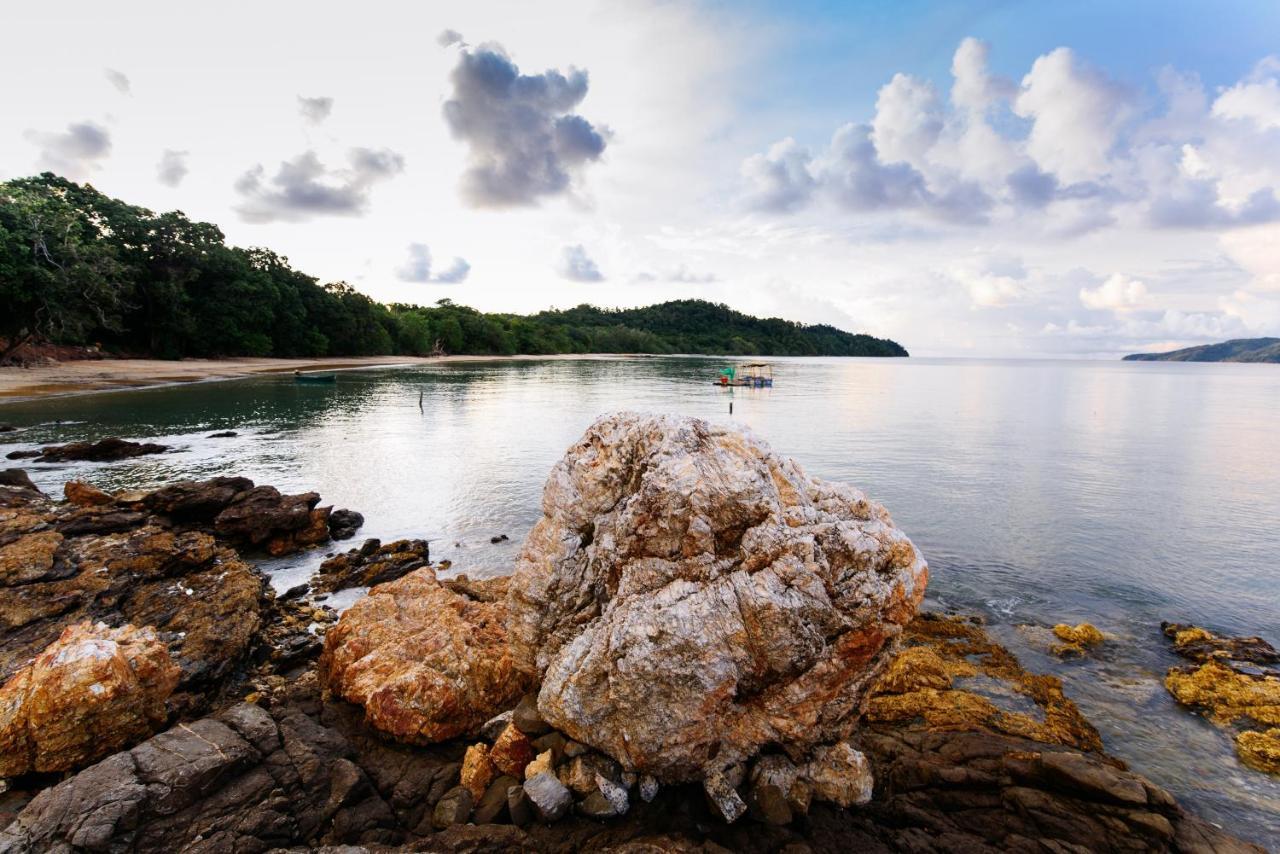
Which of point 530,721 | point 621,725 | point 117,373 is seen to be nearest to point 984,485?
point 621,725

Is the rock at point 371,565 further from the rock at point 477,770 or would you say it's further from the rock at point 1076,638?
the rock at point 1076,638

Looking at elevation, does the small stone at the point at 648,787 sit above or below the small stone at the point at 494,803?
above

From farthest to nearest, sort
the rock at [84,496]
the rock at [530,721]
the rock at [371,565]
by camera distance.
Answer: the rock at [84,496] → the rock at [371,565] → the rock at [530,721]

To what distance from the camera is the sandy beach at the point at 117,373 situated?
147 ft

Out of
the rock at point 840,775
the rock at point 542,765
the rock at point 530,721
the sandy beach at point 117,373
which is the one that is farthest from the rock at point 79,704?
the sandy beach at point 117,373

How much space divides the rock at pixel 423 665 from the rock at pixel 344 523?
28.0 ft

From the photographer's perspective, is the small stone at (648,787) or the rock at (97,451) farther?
the rock at (97,451)

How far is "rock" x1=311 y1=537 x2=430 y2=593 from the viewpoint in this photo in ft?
43.3

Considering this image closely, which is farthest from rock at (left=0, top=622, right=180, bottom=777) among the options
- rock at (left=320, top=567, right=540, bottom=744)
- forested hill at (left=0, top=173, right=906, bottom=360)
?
forested hill at (left=0, top=173, right=906, bottom=360)

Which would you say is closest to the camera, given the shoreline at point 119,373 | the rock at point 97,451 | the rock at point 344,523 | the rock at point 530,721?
the rock at point 530,721

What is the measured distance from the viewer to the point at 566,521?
7336 mm

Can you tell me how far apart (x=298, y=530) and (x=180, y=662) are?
8576mm

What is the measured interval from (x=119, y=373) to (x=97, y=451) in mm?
41412

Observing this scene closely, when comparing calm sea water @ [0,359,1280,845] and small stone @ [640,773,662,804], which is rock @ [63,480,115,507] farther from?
small stone @ [640,773,662,804]
